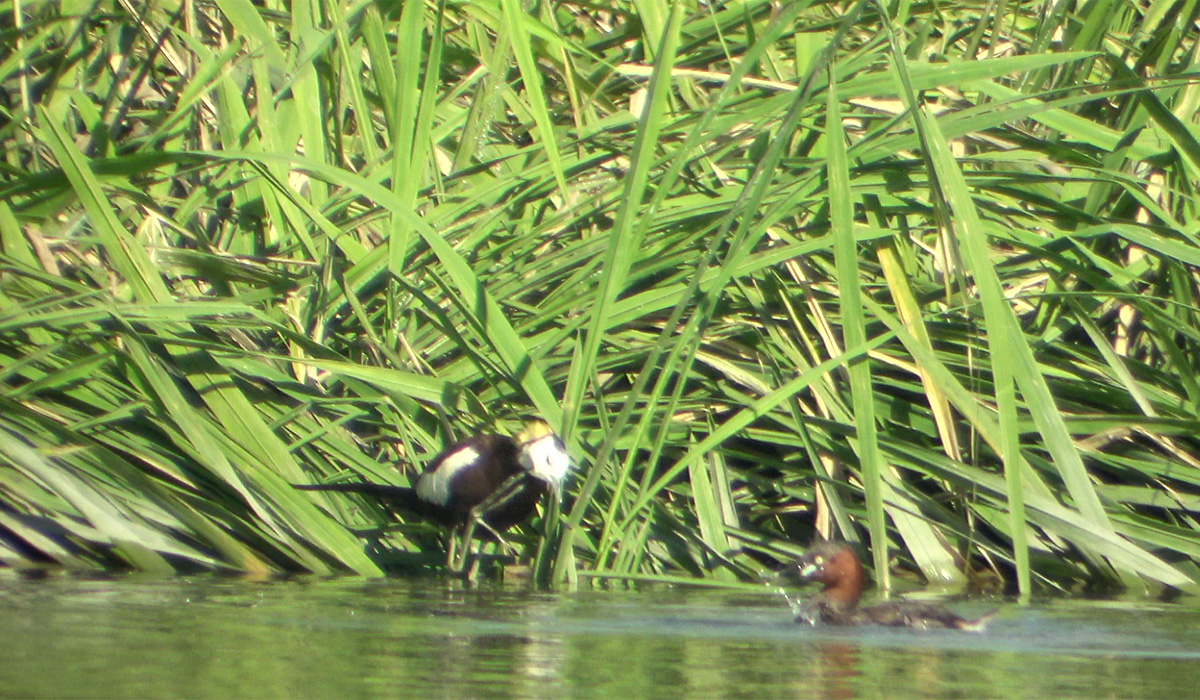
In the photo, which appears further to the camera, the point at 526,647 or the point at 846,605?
the point at 846,605

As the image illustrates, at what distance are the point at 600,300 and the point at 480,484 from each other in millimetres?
957

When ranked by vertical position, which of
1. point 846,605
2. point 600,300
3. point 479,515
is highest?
point 600,300

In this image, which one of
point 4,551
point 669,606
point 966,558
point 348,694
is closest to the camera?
point 348,694

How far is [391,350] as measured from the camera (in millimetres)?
5320

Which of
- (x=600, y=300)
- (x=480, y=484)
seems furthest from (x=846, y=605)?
(x=480, y=484)

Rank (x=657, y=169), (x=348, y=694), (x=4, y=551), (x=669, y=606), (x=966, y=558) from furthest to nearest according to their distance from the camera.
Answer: (x=657, y=169) < (x=966, y=558) < (x=4, y=551) < (x=669, y=606) < (x=348, y=694)

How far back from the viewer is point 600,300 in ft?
14.7

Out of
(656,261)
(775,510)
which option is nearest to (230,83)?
(656,261)

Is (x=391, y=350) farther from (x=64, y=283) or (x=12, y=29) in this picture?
(x=12, y=29)

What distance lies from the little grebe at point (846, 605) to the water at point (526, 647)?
0.18 feet

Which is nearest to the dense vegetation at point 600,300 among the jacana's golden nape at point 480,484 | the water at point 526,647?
the jacana's golden nape at point 480,484

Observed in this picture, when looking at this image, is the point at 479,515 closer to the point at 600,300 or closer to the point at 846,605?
the point at 600,300

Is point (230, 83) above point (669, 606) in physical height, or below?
above

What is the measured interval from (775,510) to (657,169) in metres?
1.24
